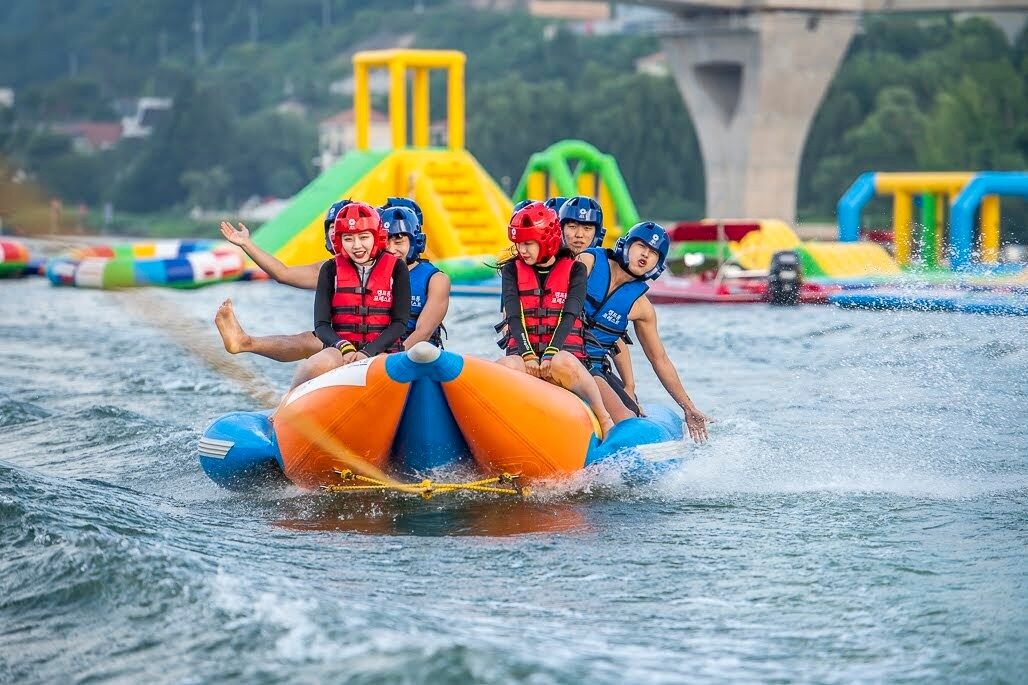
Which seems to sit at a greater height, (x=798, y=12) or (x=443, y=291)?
(x=798, y=12)

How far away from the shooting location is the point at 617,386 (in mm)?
6980

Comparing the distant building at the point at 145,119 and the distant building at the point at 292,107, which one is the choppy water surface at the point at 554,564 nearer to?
the distant building at the point at 145,119

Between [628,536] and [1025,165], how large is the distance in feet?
124

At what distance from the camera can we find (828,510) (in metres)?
6.50

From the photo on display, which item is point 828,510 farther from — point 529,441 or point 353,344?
point 353,344

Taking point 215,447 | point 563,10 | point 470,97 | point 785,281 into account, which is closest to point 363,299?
point 215,447

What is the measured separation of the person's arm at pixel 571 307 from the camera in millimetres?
6496

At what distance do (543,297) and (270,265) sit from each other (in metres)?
1.03

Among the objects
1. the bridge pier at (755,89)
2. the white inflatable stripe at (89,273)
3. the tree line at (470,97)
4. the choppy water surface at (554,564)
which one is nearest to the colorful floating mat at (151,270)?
the white inflatable stripe at (89,273)

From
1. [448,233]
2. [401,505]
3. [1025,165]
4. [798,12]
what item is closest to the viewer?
[401,505]

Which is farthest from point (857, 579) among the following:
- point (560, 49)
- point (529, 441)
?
point (560, 49)

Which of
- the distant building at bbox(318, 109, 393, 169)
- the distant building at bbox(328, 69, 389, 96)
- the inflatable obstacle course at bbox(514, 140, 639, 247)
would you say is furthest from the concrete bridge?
the distant building at bbox(328, 69, 389, 96)

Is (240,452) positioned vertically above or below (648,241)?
below

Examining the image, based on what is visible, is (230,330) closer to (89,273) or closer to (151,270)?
(151,270)
